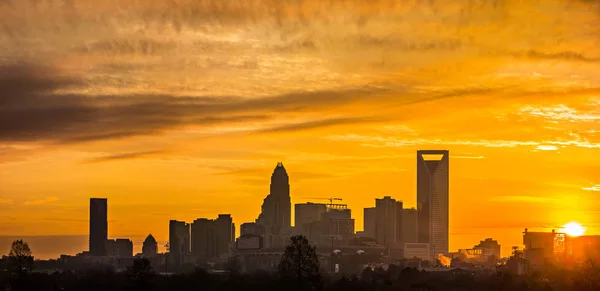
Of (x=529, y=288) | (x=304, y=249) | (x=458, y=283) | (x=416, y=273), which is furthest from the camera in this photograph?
(x=416, y=273)

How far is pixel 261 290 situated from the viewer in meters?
109

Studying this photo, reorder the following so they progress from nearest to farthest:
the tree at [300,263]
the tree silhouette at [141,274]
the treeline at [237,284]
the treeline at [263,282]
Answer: the tree at [300,263]
the treeline at [263,282]
the tree silhouette at [141,274]
the treeline at [237,284]

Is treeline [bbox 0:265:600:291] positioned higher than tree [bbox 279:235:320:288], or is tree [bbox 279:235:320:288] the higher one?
tree [bbox 279:235:320:288]

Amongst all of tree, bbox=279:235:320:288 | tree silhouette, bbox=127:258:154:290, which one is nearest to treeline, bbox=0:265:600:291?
tree silhouette, bbox=127:258:154:290

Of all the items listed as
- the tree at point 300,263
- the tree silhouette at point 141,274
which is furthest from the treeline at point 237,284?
the tree at point 300,263

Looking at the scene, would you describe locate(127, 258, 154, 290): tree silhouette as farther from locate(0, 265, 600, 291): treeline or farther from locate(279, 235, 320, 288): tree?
locate(279, 235, 320, 288): tree

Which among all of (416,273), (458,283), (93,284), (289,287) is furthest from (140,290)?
(416,273)

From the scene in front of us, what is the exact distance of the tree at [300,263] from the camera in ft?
291

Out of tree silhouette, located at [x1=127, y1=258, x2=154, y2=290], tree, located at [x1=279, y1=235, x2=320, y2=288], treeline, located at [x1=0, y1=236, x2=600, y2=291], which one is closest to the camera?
tree, located at [x1=279, y1=235, x2=320, y2=288]

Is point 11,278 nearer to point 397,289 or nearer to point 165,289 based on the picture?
point 165,289

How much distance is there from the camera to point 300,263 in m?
89.2

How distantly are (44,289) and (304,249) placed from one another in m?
33.9

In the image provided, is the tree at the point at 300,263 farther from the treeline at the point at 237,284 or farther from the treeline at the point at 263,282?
the treeline at the point at 237,284

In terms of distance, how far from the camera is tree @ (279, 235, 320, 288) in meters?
88.6
